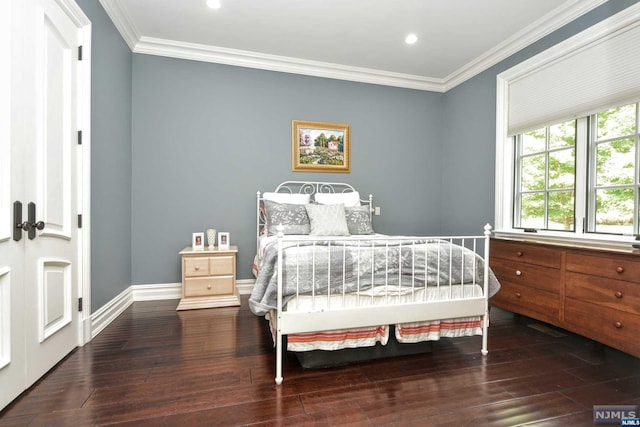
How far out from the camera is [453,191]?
13.7 feet

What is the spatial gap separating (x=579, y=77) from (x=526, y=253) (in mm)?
1606

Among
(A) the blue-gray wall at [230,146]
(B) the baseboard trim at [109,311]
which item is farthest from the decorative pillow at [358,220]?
(B) the baseboard trim at [109,311]

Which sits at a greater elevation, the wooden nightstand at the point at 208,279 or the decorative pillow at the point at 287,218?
the decorative pillow at the point at 287,218

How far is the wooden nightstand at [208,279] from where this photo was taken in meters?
3.10

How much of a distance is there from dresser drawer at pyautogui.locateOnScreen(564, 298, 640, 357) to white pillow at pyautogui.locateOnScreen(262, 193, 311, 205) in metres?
2.54

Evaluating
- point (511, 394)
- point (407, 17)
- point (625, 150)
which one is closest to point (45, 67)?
point (407, 17)

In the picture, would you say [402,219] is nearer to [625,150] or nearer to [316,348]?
[625,150]

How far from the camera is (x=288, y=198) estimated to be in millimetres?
3492

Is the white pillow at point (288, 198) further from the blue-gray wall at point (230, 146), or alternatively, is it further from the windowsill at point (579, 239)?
the windowsill at point (579, 239)

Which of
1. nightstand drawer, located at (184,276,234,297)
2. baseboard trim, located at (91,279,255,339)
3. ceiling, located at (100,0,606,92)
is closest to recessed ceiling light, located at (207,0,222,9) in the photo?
ceiling, located at (100,0,606,92)

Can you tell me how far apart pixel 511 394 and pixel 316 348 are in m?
1.11

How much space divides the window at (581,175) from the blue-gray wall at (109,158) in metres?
4.10

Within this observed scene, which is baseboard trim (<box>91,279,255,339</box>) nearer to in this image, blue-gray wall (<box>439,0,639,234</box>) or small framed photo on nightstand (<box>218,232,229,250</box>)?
small framed photo on nightstand (<box>218,232,229,250</box>)

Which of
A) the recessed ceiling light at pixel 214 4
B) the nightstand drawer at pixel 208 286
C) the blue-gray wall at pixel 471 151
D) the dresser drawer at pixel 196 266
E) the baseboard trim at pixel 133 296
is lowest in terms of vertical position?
the baseboard trim at pixel 133 296
